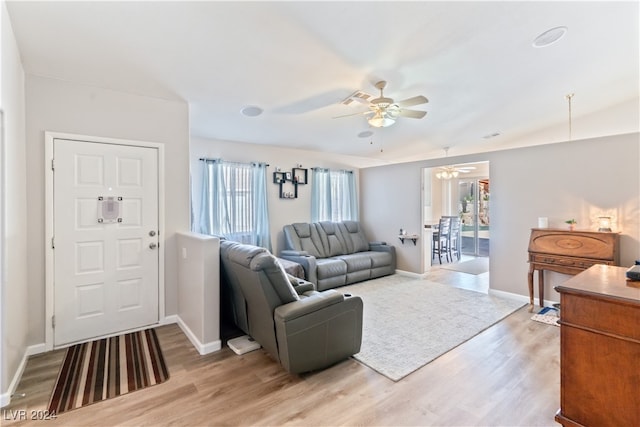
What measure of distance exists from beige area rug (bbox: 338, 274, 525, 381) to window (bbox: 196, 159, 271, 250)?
191 cm

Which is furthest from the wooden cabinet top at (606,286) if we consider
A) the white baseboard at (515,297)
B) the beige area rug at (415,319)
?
the white baseboard at (515,297)

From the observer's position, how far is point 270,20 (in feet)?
8.14

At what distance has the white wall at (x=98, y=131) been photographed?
285 centimetres

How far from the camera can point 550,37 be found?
3039 millimetres

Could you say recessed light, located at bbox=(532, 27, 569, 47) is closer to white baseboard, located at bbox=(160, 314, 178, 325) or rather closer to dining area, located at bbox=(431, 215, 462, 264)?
dining area, located at bbox=(431, 215, 462, 264)

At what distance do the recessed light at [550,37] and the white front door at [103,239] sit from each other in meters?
4.20

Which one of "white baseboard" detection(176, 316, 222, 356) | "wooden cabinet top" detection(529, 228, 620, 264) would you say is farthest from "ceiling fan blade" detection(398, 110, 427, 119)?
"white baseboard" detection(176, 316, 222, 356)

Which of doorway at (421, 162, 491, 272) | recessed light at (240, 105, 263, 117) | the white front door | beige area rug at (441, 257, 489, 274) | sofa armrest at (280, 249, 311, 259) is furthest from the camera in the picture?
doorway at (421, 162, 491, 272)

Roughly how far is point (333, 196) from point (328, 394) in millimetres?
4553

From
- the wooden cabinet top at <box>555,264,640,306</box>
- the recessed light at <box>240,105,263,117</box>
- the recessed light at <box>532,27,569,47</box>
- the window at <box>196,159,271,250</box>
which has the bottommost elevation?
the wooden cabinet top at <box>555,264,640,306</box>

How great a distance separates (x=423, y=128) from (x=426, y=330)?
3.63 metres

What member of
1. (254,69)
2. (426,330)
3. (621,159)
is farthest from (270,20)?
(621,159)

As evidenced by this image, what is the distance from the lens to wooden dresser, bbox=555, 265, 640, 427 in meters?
1.53

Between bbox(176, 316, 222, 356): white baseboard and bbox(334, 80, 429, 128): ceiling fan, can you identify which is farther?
bbox(334, 80, 429, 128): ceiling fan
